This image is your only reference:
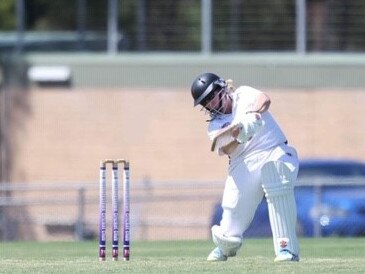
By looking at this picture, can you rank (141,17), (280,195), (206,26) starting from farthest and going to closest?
(141,17) → (206,26) → (280,195)

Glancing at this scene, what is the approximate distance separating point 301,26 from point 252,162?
15.3m

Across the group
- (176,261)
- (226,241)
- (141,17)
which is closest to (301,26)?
(141,17)

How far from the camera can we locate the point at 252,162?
1284cm

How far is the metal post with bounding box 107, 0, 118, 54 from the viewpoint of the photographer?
28.5m

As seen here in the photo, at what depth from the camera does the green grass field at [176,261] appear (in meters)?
12.2

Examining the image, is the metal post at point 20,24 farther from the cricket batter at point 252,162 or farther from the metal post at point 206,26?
the cricket batter at point 252,162

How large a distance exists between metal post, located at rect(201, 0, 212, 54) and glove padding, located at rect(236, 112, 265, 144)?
15692mm

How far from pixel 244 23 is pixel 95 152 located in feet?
12.5

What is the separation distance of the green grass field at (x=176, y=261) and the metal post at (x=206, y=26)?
10791 mm

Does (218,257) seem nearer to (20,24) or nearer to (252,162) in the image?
(252,162)

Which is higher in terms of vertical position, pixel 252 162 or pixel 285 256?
pixel 252 162

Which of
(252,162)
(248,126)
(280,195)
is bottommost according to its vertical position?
(280,195)

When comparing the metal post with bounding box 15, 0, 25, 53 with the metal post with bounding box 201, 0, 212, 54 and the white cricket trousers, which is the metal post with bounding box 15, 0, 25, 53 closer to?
the metal post with bounding box 201, 0, 212, 54

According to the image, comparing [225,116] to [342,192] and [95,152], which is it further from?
[95,152]
